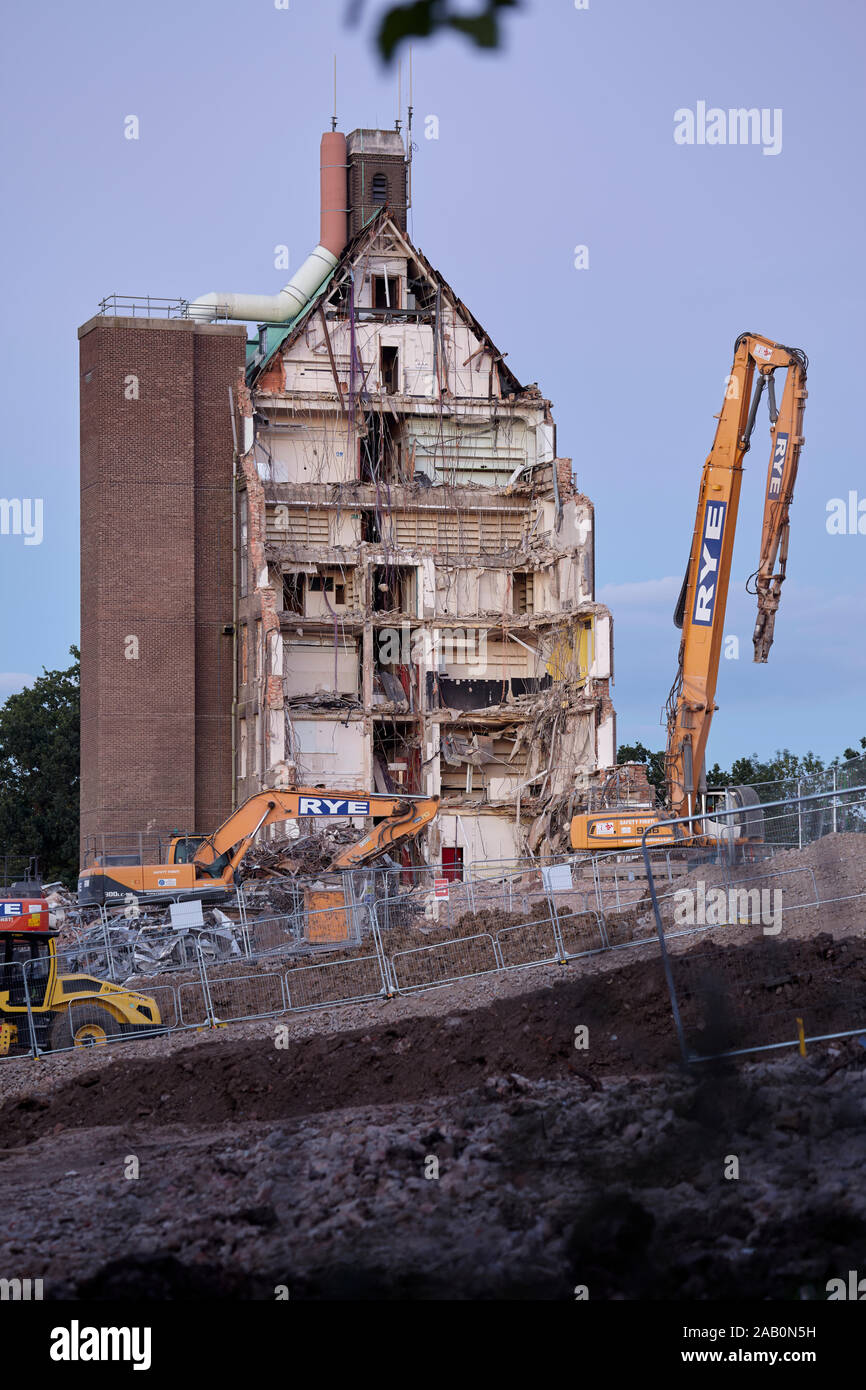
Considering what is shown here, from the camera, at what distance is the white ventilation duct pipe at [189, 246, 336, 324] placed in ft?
178

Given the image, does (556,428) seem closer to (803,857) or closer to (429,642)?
(429,642)

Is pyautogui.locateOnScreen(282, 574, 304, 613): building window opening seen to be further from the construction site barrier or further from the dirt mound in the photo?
the dirt mound

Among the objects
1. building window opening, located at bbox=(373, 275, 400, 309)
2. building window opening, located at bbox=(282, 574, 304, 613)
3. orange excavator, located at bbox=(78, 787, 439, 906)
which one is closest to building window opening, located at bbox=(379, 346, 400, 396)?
building window opening, located at bbox=(373, 275, 400, 309)

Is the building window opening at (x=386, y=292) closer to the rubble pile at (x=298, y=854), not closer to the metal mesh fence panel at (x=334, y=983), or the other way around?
the rubble pile at (x=298, y=854)

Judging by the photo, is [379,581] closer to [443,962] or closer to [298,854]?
[298,854]

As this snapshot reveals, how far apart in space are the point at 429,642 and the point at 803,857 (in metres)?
34.1

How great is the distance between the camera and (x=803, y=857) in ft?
44.1

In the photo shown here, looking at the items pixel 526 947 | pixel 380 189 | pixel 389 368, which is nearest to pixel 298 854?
pixel 526 947

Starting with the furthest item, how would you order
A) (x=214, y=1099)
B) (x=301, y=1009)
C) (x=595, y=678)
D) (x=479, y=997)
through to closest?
(x=595, y=678) < (x=301, y=1009) < (x=479, y=997) < (x=214, y=1099)

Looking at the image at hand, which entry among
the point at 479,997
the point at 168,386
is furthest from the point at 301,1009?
the point at 168,386

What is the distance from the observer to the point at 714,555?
30.9m

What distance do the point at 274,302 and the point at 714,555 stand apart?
92.9 ft

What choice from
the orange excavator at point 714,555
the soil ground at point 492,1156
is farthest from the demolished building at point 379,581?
the soil ground at point 492,1156

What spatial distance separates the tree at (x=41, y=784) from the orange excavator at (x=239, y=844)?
3649 cm
